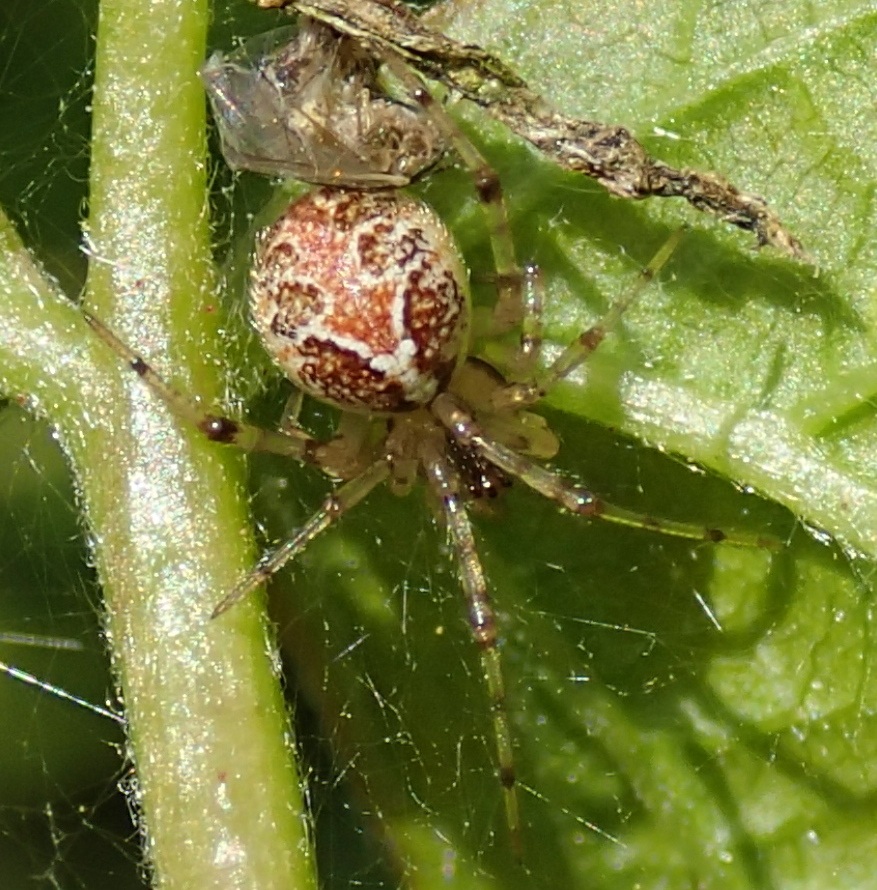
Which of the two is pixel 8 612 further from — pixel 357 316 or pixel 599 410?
pixel 599 410

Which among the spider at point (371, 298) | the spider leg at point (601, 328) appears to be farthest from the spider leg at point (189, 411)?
the spider leg at point (601, 328)

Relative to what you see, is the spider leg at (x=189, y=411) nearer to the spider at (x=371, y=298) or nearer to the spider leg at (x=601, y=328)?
the spider at (x=371, y=298)

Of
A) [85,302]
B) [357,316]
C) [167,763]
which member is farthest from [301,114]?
[167,763]

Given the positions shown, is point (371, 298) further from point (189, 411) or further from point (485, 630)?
point (485, 630)

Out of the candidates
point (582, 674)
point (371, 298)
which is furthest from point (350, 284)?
point (582, 674)

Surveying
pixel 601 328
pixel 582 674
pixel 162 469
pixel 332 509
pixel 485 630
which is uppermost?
pixel 601 328

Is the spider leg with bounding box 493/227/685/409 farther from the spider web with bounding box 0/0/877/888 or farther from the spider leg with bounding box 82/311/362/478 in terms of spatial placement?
the spider leg with bounding box 82/311/362/478
